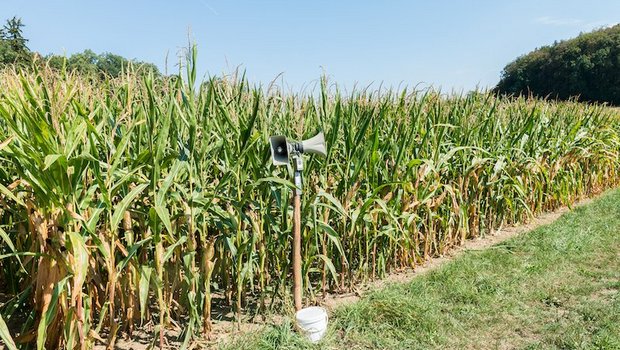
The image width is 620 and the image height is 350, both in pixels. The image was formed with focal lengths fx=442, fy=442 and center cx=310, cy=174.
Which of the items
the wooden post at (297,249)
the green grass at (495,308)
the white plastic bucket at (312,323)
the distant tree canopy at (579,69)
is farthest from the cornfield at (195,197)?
the distant tree canopy at (579,69)

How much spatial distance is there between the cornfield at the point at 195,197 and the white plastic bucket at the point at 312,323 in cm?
22

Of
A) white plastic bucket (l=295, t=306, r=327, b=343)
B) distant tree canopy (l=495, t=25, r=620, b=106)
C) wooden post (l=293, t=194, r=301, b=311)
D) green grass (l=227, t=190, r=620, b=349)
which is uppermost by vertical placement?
distant tree canopy (l=495, t=25, r=620, b=106)

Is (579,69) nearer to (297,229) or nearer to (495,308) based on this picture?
(495,308)

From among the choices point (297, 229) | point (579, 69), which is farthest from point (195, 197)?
point (579, 69)

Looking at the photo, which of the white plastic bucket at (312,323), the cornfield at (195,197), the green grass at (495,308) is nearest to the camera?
the cornfield at (195,197)

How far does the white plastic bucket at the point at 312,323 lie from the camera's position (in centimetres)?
256

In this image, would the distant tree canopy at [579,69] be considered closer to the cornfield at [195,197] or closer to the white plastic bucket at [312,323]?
the cornfield at [195,197]

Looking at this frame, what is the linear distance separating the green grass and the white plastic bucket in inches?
2.2

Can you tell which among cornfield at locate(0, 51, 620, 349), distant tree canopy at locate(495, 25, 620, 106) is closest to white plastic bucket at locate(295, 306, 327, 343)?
cornfield at locate(0, 51, 620, 349)

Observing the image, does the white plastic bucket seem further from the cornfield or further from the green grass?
the cornfield

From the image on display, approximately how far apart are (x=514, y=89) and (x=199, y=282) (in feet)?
158

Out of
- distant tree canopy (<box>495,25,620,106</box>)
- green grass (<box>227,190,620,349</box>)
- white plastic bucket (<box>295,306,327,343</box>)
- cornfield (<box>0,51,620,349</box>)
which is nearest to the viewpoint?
cornfield (<box>0,51,620,349</box>)

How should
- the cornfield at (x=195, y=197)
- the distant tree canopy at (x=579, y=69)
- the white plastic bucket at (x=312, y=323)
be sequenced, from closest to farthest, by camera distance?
1. the cornfield at (x=195, y=197)
2. the white plastic bucket at (x=312, y=323)
3. the distant tree canopy at (x=579, y=69)

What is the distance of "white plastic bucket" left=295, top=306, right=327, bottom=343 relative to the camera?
2561 millimetres
